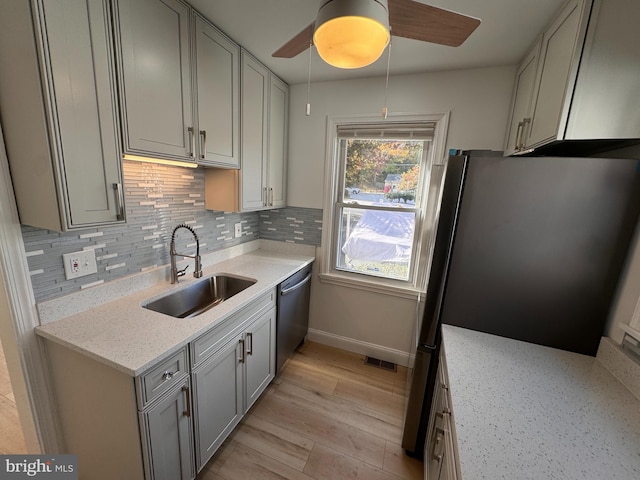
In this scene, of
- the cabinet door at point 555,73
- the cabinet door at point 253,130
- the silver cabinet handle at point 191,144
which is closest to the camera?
the cabinet door at point 555,73

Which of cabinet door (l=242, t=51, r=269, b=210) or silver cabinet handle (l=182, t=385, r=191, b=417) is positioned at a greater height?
cabinet door (l=242, t=51, r=269, b=210)

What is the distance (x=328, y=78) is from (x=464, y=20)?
4.67 feet

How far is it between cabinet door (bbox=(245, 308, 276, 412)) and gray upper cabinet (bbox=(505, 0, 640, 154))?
5.85ft

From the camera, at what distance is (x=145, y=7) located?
1135 millimetres

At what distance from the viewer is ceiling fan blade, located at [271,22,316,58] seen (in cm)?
103

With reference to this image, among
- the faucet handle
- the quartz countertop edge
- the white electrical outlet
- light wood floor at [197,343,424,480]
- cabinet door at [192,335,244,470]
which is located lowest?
light wood floor at [197,343,424,480]

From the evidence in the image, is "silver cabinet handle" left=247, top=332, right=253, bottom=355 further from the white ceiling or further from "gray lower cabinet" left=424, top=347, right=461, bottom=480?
the white ceiling

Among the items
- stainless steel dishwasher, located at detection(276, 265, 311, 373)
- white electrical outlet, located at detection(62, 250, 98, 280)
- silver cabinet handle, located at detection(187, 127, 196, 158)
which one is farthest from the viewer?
stainless steel dishwasher, located at detection(276, 265, 311, 373)

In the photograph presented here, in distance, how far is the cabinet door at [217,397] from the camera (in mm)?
1274

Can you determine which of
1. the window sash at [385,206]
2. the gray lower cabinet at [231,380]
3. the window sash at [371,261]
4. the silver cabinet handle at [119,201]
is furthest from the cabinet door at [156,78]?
the window sash at [371,261]

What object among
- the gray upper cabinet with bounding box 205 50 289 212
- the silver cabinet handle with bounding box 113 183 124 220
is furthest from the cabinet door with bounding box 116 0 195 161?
the gray upper cabinet with bounding box 205 50 289 212

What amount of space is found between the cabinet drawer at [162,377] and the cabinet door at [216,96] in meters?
1.02

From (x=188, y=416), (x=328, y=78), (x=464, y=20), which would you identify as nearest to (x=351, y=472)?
(x=188, y=416)

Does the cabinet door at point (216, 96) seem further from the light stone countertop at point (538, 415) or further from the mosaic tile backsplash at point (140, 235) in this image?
the light stone countertop at point (538, 415)
